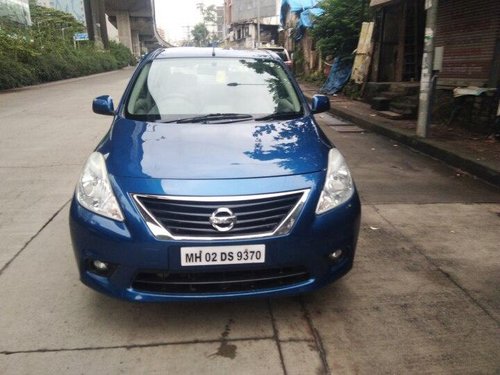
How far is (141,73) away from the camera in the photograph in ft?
13.6

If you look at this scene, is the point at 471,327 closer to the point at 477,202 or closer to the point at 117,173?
the point at 117,173

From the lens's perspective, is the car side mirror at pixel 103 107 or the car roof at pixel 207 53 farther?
the car roof at pixel 207 53

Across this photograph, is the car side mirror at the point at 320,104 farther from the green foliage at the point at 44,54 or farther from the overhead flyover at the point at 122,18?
the overhead flyover at the point at 122,18

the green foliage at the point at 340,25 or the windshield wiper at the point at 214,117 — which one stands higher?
the green foliage at the point at 340,25

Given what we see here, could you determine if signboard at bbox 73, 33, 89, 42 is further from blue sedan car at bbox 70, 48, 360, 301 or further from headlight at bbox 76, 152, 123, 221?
headlight at bbox 76, 152, 123, 221

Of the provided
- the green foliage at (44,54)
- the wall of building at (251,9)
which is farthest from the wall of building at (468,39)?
the wall of building at (251,9)

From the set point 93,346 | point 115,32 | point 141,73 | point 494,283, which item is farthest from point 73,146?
point 115,32

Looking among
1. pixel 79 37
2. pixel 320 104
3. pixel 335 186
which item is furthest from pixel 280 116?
pixel 79 37

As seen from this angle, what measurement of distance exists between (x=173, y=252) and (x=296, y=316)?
0.95 meters

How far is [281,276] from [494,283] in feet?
5.71

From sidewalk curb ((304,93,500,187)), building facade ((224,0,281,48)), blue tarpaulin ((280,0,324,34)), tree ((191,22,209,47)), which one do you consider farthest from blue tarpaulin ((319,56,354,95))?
tree ((191,22,209,47))

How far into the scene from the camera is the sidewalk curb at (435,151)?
5.94 m

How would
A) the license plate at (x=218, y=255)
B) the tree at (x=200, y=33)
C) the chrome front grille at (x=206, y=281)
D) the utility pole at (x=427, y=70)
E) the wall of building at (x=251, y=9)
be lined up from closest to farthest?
the license plate at (x=218, y=255)
the chrome front grille at (x=206, y=281)
the utility pole at (x=427, y=70)
the wall of building at (x=251, y=9)
the tree at (x=200, y=33)

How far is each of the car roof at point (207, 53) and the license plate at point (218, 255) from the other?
7.73ft
